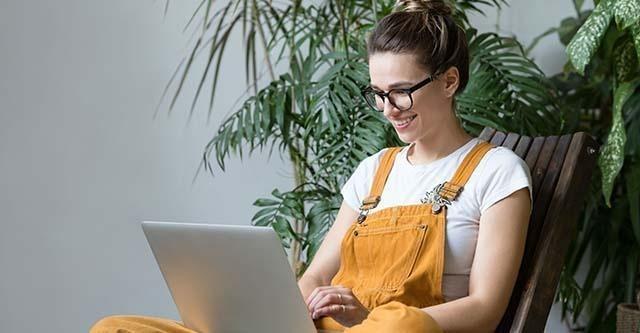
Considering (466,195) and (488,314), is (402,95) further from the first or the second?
(488,314)

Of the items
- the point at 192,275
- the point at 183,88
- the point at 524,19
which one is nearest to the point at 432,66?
the point at 192,275

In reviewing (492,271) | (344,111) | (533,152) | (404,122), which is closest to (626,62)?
(344,111)

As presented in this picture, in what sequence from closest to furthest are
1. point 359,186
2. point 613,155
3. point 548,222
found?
point 548,222 → point 359,186 → point 613,155

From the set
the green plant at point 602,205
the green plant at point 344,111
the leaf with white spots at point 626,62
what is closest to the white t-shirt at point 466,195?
the green plant at point 344,111

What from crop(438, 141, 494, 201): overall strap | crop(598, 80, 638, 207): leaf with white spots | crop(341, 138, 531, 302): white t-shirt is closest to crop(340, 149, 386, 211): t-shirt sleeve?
crop(341, 138, 531, 302): white t-shirt

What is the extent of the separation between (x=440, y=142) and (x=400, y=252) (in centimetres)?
24

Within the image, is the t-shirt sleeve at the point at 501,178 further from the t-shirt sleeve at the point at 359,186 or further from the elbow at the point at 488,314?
the t-shirt sleeve at the point at 359,186

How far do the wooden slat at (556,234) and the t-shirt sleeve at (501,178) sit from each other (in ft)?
0.27

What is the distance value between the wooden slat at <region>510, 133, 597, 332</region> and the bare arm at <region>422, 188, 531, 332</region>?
0.04 meters

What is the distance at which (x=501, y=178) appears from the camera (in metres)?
1.80

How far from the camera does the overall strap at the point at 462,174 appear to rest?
1.85 metres

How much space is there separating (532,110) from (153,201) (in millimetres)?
1294

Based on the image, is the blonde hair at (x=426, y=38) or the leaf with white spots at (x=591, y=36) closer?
the blonde hair at (x=426, y=38)

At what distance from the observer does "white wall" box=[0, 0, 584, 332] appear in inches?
123
